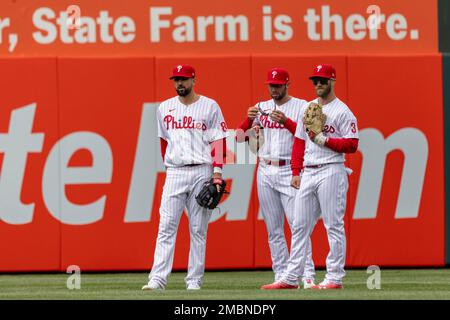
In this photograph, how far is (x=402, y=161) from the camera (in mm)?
14125

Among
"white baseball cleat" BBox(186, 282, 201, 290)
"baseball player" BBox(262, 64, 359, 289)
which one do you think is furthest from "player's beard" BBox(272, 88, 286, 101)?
"white baseball cleat" BBox(186, 282, 201, 290)

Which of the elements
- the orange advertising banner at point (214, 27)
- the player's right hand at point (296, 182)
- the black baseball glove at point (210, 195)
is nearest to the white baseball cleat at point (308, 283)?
the player's right hand at point (296, 182)

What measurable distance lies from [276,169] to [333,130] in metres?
0.96

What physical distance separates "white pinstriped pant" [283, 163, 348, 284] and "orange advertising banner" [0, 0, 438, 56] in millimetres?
3118

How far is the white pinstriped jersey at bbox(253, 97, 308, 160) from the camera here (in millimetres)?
12117

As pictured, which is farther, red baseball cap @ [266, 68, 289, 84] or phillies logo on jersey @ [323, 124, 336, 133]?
red baseball cap @ [266, 68, 289, 84]

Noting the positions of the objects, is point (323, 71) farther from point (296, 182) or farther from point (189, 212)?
point (189, 212)

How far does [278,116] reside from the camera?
11727 millimetres

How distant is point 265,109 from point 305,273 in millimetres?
1482

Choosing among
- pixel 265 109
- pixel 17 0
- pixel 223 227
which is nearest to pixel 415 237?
pixel 223 227

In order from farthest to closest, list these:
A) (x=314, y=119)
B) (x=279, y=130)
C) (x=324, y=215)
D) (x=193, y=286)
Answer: (x=279, y=130) < (x=193, y=286) < (x=324, y=215) < (x=314, y=119)

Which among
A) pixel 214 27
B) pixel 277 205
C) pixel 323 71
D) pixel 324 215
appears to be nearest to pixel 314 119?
pixel 323 71

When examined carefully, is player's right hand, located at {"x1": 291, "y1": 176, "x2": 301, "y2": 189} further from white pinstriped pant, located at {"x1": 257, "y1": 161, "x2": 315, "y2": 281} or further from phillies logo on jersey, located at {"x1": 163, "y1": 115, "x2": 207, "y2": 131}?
phillies logo on jersey, located at {"x1": 163, "y1": 115, "x2": 207, "y2": 131}

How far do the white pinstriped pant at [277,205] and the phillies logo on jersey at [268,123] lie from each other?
13.6 inches
